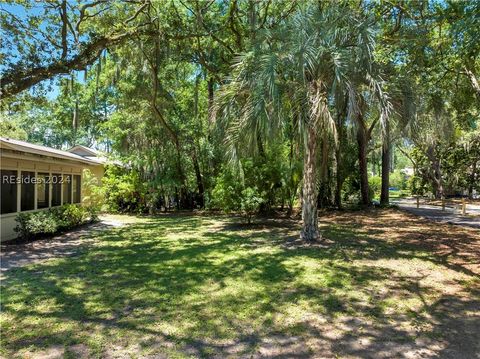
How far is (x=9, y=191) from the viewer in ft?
32.8

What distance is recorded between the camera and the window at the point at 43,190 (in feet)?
38.8

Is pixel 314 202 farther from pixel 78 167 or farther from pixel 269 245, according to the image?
pixel 78 167

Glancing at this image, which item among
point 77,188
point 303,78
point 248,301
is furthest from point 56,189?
point 248,301

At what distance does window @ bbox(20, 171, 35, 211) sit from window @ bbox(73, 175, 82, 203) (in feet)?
13.0

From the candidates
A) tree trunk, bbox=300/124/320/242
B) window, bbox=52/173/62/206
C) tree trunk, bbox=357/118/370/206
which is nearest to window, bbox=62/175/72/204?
window, bbox=52/173/62/206

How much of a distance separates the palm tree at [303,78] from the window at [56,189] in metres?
7.55

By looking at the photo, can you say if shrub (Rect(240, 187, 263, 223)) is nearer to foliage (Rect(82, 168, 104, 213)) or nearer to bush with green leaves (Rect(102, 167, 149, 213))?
foliage (Rect(82, 168, 104, 213))

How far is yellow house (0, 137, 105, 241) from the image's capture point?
31.6ft

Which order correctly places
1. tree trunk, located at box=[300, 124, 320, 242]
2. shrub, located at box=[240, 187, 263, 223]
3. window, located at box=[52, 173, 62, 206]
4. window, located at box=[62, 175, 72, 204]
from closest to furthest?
tree trunk, located at box=[300, 124, 320, 242] → shrub, located at box=[240, 187, 263, 223] → window, located at box=[52, 173, 62, 206] → window, located at box=[62, 175, 72, 204]

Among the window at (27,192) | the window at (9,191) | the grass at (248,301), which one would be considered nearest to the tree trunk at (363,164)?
the grass at (248,301)

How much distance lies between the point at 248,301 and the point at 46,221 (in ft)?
25.3

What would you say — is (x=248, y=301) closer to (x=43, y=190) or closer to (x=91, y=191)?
(x=43, y=190)

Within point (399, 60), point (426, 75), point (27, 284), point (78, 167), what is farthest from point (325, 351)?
point (78, 167)

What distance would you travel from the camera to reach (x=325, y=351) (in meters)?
3.48
